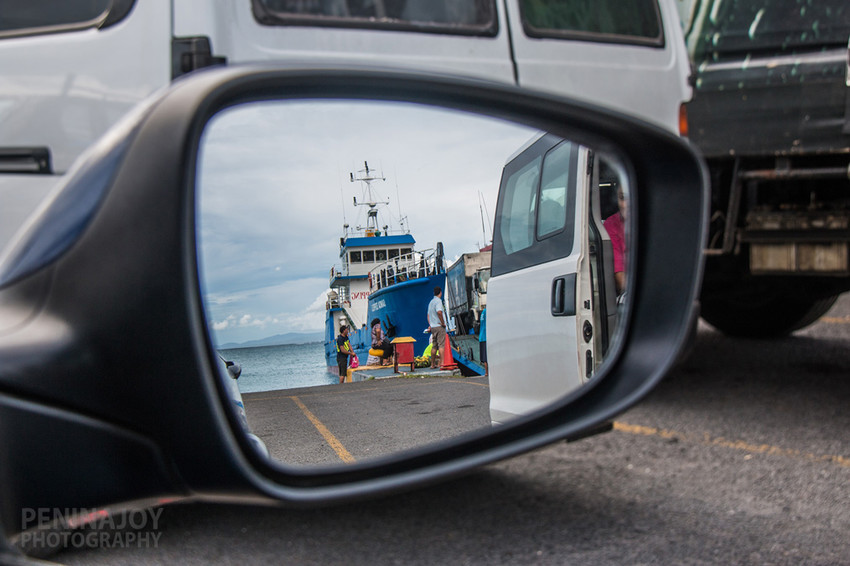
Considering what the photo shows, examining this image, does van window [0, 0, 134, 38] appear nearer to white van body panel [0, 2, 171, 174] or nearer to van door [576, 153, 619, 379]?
white van body panel [0, 2, 171, 174]

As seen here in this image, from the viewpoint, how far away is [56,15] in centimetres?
283

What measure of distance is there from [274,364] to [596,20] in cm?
371

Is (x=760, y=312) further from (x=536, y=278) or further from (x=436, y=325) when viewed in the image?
(x=436, y=325)

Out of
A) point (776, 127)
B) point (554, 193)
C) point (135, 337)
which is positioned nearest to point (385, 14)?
point (776, 127)

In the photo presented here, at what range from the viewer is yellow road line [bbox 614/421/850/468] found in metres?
3.32

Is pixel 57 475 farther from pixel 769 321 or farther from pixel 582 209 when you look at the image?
pixel 769 321

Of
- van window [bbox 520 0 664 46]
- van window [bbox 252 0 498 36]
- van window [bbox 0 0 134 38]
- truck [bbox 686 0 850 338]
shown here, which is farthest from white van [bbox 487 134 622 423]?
truck [bbox 686 0 850 338]

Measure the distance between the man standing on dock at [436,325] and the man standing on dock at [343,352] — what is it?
5.0 inches

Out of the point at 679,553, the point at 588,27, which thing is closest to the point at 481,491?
the point at 679,553

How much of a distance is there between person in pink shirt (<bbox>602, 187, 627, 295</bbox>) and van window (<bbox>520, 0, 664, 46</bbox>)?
274 cm

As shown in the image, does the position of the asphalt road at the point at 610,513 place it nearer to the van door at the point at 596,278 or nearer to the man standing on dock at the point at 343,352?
the van door at the point at 596,278

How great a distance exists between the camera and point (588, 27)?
12.7 ft

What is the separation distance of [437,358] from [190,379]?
2.01ft

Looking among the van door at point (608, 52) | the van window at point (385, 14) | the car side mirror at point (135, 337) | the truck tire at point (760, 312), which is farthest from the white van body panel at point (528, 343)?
the truck tire at point (760, 312)
